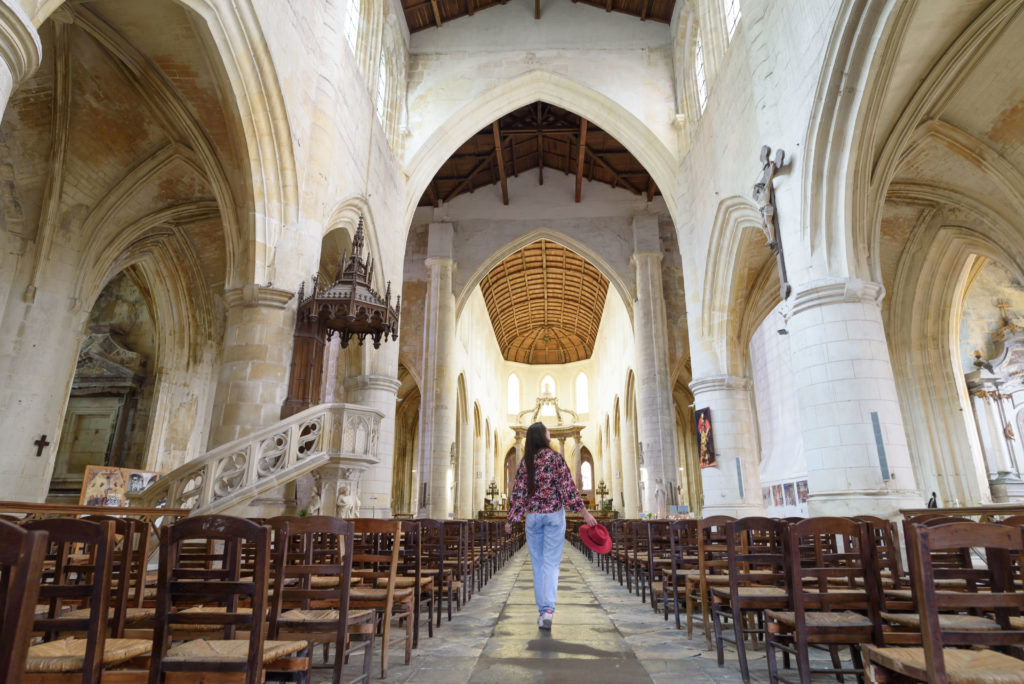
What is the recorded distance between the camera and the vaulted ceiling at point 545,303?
25794 mm

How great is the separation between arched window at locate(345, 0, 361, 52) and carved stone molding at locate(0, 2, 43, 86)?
7307mm

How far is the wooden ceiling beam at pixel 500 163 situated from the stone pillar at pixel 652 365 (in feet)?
13.6

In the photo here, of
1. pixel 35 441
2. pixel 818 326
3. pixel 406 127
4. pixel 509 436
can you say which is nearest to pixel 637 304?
pixel 406 127

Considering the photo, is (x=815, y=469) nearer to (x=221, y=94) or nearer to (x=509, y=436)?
(x=221, y=94)

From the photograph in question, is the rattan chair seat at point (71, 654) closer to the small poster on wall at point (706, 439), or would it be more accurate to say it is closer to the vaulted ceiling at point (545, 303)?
the small poster on wall at point (706, 439)

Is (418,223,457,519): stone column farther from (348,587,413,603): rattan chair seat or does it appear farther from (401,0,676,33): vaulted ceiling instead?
(348,587,413,603): rattan chair seat

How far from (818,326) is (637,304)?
1073 cm

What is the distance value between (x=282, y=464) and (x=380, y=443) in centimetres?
491

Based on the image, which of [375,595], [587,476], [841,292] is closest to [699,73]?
[841,292]

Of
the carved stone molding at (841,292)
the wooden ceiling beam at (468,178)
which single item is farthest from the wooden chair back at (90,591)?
the wooden ceiling beam at (468,178)

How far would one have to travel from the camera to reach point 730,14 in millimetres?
10914

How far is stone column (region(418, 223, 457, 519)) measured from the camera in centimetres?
1656

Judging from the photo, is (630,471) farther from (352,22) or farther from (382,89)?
(352,22)

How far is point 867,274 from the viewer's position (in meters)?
7.19
